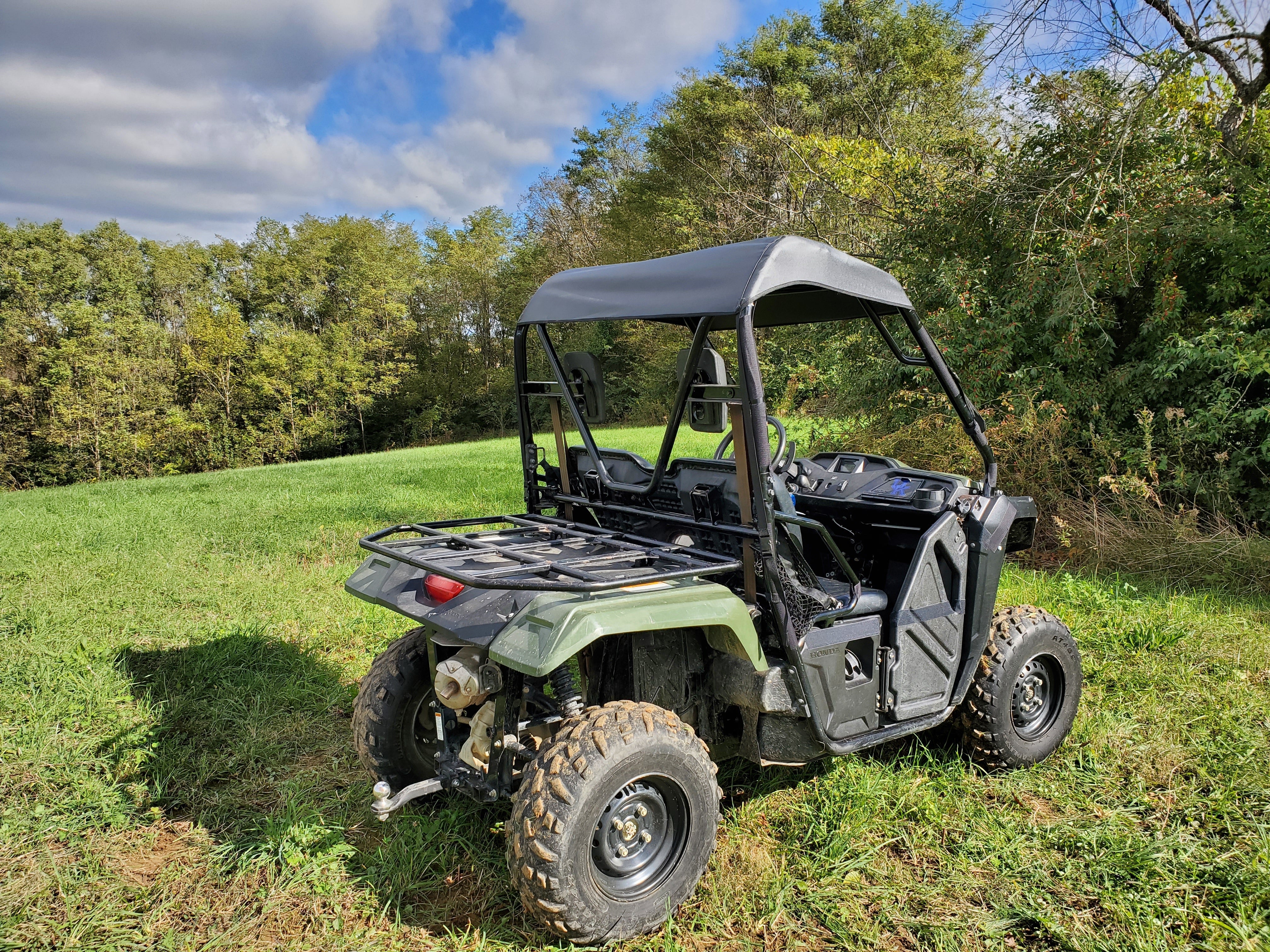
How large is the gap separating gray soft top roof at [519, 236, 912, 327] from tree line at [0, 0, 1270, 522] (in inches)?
194

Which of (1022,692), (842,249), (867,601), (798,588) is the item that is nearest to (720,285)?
(798,588)

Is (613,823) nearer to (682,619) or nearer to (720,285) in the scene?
(682,619)

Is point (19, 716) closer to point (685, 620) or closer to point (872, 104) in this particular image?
point (685, 620)

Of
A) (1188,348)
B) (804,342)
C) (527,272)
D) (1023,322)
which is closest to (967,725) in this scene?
(1188,348)

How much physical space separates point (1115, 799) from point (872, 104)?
26.7m

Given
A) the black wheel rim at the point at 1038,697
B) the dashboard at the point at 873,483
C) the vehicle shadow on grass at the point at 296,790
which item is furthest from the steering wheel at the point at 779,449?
the vehicle shadow on grass at the point at 296,790

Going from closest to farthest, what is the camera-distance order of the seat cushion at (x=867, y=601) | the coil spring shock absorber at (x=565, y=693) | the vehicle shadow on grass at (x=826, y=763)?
the coil spring shock absorber at (x=565, y=693) → the seat cushion at (x=867, y=601) → the vehicle shadow on grass at (x=826, y=763)

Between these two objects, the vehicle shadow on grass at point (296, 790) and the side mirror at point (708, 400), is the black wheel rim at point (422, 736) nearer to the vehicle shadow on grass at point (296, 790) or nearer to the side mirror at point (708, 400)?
the vehicle shadow on grass at point (296, 790)

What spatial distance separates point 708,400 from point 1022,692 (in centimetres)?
218

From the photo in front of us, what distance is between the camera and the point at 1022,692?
12.8 ft

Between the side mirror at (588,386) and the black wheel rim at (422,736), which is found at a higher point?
the side mirror at (588,386)

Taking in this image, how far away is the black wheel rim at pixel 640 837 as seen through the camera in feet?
9.05

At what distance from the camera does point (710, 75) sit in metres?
30.0

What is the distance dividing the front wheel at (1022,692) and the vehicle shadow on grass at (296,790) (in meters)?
2.12
